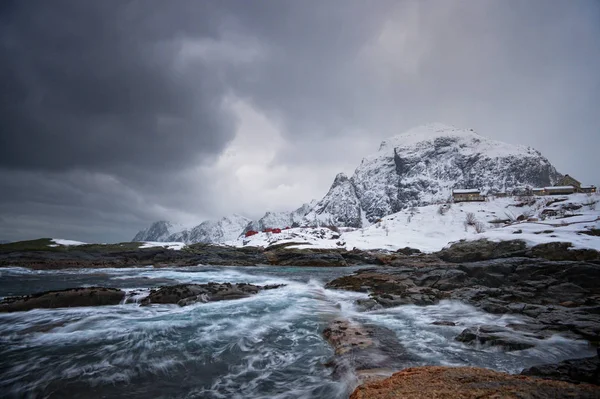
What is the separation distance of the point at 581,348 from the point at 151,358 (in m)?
12.8

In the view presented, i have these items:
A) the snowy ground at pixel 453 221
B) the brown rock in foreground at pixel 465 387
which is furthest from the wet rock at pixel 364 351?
the snowy ground at pixel 453 221

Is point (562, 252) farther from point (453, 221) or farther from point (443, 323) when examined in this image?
point (453, 221)

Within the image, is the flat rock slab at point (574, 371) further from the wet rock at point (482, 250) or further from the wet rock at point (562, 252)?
the wet rock at point (482, 250)

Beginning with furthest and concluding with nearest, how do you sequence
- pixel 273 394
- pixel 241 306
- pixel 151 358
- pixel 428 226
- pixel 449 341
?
pixel 428 226 → pixel 241 306 → pixel 449 341 → pixel 151 358 → pixel 273 394

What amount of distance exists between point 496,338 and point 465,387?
5893 millimetres

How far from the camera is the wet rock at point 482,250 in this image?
35141 mm

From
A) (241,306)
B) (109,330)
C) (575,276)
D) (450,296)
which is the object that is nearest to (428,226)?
(575,276)

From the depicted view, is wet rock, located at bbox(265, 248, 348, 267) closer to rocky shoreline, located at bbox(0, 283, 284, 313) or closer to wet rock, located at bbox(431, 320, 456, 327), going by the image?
rocky shoreline, located at bbox(0, 283, 284, 313)

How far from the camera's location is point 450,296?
52.7 feet

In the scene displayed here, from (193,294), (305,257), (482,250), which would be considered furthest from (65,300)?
(305,257)

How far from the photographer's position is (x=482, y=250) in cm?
4034

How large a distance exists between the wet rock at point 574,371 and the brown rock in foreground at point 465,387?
3.92 feet

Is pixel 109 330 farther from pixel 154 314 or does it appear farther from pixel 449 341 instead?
pixel 449 341

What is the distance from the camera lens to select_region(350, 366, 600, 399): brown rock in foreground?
3.45 m
